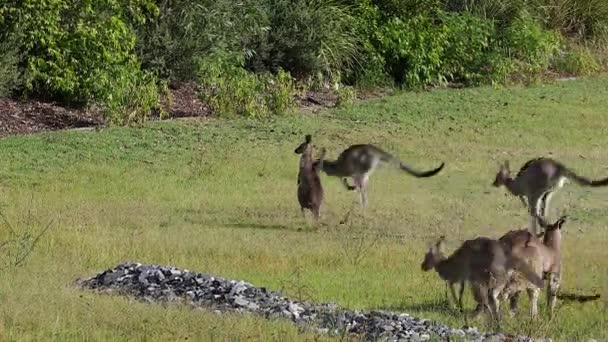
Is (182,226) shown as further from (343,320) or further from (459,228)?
(343,320)

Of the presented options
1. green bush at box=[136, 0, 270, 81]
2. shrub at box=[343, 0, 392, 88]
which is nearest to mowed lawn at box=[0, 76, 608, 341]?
shrub at box=[343, 0, 392, 88]

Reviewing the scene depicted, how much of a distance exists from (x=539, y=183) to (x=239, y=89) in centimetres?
913

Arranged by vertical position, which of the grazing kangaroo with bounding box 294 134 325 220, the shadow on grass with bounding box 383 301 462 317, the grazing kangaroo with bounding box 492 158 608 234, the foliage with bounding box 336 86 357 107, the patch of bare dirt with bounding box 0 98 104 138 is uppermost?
the grazing kangaroo with bounding box 492 158 608 234

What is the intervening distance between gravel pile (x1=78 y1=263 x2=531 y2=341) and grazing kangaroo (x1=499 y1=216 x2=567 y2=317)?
2.79ft

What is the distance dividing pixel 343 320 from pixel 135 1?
14.7 meters

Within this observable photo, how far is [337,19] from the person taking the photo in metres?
28.0

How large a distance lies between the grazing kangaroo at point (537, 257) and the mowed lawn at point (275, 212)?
0.66ft

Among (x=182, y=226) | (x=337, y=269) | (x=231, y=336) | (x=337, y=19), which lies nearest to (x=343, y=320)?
(x=231, y=336)

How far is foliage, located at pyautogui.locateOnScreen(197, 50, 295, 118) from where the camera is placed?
2302cm

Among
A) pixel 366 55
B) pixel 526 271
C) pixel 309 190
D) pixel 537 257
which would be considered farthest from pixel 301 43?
pixel 526 271

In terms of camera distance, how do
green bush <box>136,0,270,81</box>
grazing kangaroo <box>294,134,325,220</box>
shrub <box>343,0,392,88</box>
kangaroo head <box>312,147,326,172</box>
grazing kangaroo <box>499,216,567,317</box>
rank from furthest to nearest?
shrub <box>343,0,392,88</box>
green bush <box>136,0,270,81</box>
kangaroo head <box>312,147,326,172</box>
grazing kangaroo <box>294,134,325,220</box>
grazing kangaroo <box>499,216,567,317</box>

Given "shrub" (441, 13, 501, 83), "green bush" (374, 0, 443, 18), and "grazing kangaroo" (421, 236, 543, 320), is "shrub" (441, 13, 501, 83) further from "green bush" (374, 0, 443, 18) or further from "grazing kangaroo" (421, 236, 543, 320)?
"grazing kangaroo" (421, 236, 543, 320)

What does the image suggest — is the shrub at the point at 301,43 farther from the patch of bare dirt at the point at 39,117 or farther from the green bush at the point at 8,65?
the green bush at the point at 8,65

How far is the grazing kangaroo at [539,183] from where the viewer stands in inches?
589
